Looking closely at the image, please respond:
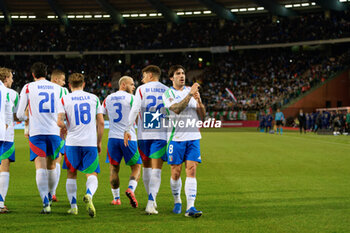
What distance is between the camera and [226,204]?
711cm

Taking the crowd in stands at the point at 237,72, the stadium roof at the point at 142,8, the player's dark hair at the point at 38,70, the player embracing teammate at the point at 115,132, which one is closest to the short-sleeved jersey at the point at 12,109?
the player embracing teammate at the point at 115,132

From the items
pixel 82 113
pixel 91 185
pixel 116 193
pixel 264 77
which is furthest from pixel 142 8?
pixel 91 185

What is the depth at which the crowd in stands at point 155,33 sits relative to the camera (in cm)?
5309

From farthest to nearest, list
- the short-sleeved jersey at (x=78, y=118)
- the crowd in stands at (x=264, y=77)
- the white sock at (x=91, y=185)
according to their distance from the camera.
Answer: the crowd in stands at (x=264, y=77) → the short-sleeved jersey at (x=78, y=118) → the white sock at (x=91, y=185)

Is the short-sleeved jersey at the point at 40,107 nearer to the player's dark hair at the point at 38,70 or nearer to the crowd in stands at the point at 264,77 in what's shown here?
the player's dark hair at the point at 38,70

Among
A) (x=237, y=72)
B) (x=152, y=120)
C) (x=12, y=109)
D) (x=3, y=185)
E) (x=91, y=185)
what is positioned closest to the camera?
(x=91, y=185)

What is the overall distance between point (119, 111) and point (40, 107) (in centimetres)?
129

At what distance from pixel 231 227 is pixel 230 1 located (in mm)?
47405

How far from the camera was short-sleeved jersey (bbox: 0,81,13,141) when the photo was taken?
20.9ft

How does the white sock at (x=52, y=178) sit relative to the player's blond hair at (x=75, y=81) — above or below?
below

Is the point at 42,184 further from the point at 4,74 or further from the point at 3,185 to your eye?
the point at 4,74

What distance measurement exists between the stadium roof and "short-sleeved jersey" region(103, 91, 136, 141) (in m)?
43.9

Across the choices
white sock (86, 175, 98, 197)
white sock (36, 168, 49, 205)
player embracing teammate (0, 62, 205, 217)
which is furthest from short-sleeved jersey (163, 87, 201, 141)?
white sock (36, 168, 49, 205)

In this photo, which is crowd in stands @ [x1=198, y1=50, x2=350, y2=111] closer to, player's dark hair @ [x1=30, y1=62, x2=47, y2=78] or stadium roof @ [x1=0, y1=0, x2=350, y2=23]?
stadium roof @ [x1=0, y1=0, x2=350, y2=23]
